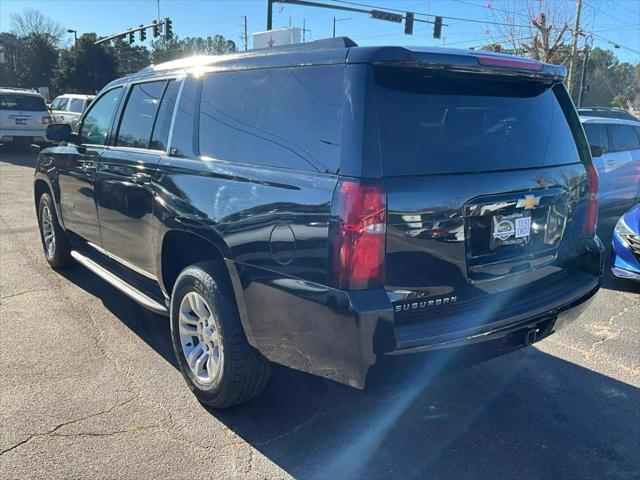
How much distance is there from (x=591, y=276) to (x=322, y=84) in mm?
2042

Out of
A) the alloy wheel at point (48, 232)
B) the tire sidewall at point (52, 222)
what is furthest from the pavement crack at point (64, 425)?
the alloy wheel at point (48, 232)

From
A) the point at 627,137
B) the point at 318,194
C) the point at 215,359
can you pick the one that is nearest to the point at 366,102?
the point at 318,194

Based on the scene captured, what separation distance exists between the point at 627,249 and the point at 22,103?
17.7 metres

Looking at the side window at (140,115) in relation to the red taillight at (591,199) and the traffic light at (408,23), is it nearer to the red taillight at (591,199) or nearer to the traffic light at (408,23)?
the red taillight at (591,199)

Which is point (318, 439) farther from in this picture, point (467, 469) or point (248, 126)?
point (248, 126)

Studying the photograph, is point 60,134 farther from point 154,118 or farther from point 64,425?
point 64,425

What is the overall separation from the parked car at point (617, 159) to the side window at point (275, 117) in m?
6.52

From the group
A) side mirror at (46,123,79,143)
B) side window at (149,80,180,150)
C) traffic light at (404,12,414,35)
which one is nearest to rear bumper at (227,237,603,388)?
side window at (149,80,180,150)

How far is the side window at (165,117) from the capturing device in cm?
357

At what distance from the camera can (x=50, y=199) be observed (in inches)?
220

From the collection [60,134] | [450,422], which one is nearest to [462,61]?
[450,422]

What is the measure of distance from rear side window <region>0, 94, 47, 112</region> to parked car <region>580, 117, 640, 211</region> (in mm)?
16236

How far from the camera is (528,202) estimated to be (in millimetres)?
2762

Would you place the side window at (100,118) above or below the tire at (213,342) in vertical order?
above
